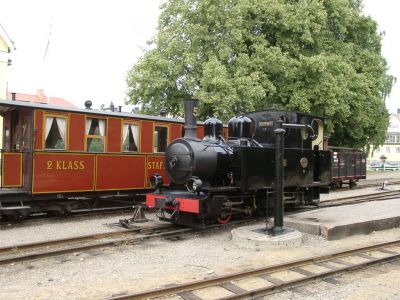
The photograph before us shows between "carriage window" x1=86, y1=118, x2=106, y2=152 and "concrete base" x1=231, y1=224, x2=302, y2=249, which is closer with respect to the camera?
"concrete base" x1=231, y1=224, x2=302, y2=249

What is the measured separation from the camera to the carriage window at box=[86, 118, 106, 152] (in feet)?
36.5

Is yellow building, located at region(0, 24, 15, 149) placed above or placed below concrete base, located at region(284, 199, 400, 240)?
above

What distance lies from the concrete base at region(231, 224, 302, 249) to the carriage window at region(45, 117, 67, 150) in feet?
16.2

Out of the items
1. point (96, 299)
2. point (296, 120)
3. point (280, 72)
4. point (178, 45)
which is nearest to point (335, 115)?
point (280, 72)

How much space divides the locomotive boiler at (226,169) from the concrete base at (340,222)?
2.59 ft

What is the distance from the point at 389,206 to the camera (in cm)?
1302

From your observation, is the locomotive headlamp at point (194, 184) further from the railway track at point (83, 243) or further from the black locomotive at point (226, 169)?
the railway track at point (83, 243)

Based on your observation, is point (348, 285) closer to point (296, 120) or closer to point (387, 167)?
point (296, 120)

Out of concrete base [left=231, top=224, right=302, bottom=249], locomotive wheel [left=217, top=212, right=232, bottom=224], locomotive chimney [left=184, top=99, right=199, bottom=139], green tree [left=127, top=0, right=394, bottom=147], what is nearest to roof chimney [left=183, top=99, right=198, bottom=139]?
locomotive chimney [left=184, top=99, right=199, bottom=139]

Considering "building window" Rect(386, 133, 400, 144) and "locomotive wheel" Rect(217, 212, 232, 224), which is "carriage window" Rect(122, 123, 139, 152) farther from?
"building window" Rect(386, 133, 400, 144)

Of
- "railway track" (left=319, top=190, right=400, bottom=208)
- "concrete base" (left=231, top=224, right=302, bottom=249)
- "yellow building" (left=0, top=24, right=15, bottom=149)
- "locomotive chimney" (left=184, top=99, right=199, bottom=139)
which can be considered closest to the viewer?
"concrete base" (left=231, top=224, right=302, bottom=249)

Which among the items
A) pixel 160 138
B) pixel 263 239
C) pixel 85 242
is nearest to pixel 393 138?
pixel 160 138

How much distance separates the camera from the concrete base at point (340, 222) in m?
8.65

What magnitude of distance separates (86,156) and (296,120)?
534cm
